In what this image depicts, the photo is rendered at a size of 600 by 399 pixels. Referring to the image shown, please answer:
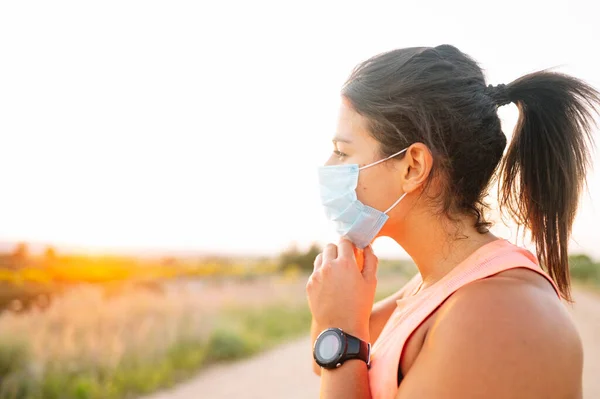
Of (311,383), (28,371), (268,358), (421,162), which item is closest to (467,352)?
(421,162)

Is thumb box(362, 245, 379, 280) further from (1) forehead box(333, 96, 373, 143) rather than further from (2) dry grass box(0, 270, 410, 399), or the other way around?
(2) dry grass box(0, 270, 410, 399)

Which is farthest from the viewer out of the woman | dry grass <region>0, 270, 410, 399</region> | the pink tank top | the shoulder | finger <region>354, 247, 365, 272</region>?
dry grass <region>0, 270, 410, 399</region>

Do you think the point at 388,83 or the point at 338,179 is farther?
the point at 338,179

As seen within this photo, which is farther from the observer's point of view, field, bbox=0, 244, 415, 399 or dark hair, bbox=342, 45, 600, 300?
field, bbox=0, 244, 415, 399

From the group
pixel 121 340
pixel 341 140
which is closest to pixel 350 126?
pixel 341 140

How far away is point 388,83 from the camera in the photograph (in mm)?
2346

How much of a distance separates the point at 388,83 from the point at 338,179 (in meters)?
0.42

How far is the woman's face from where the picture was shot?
7.80ft

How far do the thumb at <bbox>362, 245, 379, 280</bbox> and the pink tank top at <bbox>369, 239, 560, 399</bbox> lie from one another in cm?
23

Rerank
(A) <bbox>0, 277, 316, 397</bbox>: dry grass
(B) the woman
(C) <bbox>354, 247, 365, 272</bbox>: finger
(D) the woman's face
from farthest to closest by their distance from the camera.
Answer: (A) <bbox>0, 277, 316, 397</bbox>: dry grass → (C) <bbox>354, 247, 365, 272</bbox>: finger → (D) the woman's face → (B) the woman

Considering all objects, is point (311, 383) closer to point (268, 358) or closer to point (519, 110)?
point (268, 358)

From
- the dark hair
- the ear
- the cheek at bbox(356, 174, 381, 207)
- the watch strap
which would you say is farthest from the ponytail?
the watch strap

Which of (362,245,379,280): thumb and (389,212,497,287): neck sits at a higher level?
(389,212,497,287): neck

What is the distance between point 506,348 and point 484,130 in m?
0.89
